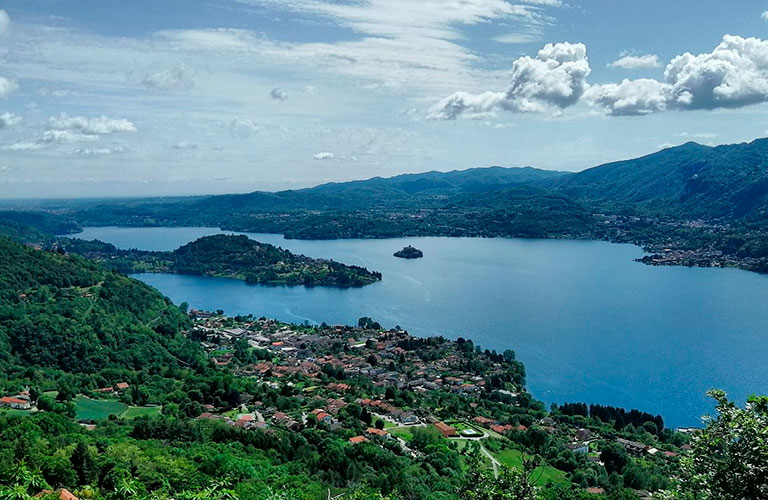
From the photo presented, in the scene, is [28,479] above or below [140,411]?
above

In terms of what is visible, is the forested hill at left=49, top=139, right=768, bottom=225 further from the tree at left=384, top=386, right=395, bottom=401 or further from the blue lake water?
the tree at left=384, top=386, right=395, bottom=401

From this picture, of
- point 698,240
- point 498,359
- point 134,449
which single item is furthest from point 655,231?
point 134,449

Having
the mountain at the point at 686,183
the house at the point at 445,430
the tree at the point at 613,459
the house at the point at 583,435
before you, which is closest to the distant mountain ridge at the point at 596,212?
the mountain at the point at 686,183

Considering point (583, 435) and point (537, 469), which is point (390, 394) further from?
point (537, 469)

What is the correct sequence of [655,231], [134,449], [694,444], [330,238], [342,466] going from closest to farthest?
[694,444]
[134,449]
[342,466]
[655,231]
[330,238]

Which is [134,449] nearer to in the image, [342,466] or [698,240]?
[342,466]

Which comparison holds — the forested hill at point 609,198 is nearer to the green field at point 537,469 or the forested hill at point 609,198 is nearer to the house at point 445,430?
the house at point 445,430

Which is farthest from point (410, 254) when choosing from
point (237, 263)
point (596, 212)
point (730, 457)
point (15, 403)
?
point (730, 457)
